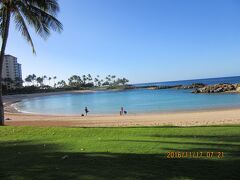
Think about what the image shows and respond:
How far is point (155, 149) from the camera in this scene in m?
7.27

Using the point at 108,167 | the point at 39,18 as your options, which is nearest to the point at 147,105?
the point at 39,18

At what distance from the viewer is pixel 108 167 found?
18.4 ft

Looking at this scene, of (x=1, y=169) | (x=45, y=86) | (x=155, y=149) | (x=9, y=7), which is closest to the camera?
(x=1, y=169)

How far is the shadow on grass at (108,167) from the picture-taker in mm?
5094

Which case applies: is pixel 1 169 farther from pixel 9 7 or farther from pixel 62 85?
pixel 62 85

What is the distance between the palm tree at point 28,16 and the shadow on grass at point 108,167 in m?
10.5

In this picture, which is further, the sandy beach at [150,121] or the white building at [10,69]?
the white building at [10,69]

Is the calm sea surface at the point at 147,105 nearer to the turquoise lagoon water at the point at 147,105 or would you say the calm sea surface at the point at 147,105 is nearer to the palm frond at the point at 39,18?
the turquoise lagoon water at the point at 147,105

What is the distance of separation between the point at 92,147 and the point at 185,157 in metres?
2.34

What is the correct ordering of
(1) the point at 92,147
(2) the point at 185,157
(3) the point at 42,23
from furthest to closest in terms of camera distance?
(3) the point at 42,23 → (1) the point at 92,147 → (2) the point at 185,157

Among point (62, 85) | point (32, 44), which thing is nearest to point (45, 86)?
point (62, 85)

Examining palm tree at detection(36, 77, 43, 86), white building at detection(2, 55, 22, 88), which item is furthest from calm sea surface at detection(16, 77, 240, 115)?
palm tree at detection(36, 77, 43, 86)
